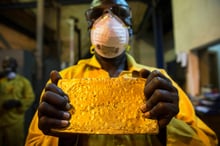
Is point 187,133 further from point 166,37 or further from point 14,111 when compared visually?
point 166,37

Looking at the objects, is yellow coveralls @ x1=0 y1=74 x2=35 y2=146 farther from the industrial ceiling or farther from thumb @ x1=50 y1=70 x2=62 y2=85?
thumb @ x1=50 y1=70 x2=62 y2=85

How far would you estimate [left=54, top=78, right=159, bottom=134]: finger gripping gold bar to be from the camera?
602 mm

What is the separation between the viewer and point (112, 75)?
2.97 ft

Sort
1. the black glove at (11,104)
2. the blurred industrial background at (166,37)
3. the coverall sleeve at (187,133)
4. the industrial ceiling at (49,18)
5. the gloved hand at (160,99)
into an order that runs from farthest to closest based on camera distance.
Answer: the industrial ceiling at (49,18) → the black glove at (11,104) → the blurred industrial background at (166,37) → the coverall sleeve at (187,133) → the gloved hand at (160,99)

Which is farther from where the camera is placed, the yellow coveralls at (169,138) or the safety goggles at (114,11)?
the safety goggles at (114,11)

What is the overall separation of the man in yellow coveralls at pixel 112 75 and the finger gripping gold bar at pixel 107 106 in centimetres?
2

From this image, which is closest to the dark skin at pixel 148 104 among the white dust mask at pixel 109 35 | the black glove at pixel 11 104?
the white dust mask at pixel 109 35

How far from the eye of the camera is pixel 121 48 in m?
0.90

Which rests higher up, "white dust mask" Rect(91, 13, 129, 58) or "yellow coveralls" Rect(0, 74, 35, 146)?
"white dust mask" Rect(91, 13, 129, 58)

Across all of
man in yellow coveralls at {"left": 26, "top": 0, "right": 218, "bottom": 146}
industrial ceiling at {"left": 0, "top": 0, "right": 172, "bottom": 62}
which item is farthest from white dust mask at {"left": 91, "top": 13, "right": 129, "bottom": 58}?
industrial ceiling at {"left": 0, "top": 0, "right": 172, "bottom": 62}

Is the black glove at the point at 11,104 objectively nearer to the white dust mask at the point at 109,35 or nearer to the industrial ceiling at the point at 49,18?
the industrial ceiling at the point at 49,18

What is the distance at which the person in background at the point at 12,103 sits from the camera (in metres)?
2.56

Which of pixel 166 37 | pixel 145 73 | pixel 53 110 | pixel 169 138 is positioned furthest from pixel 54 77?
pixel 166 37

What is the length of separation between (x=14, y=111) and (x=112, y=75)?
2014 mm
